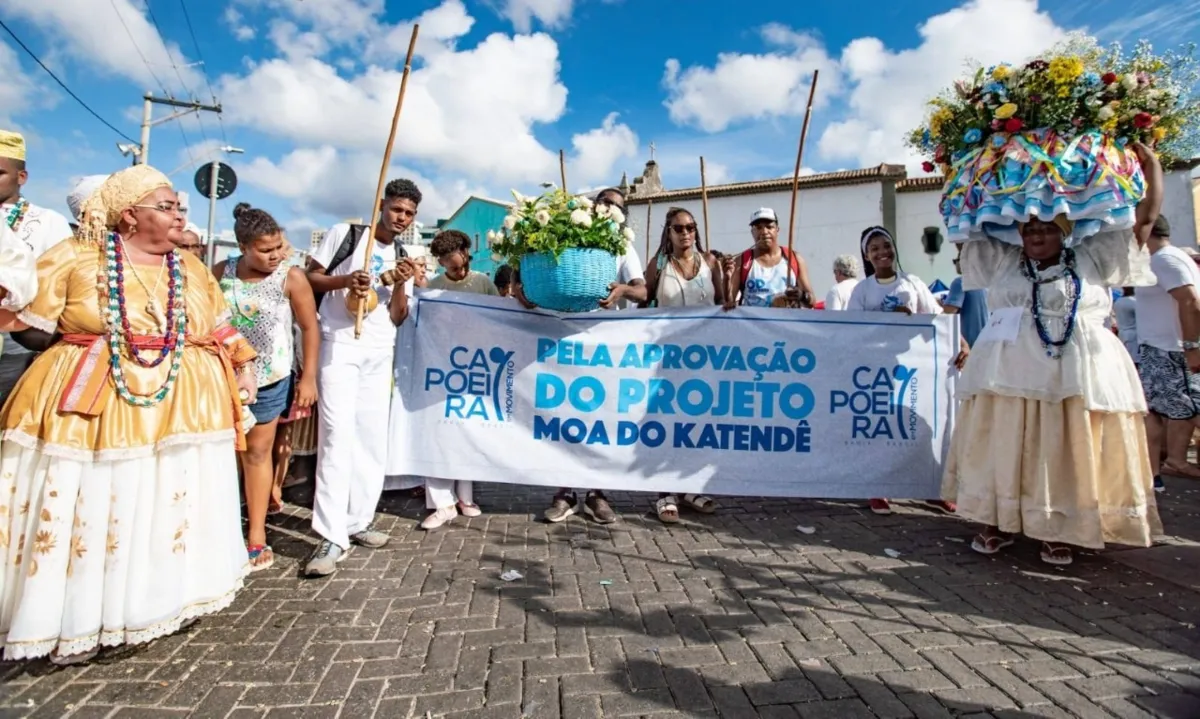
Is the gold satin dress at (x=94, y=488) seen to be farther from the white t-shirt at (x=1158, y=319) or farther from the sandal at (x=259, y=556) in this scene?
the white t-shirt at (x=1158, y=319)

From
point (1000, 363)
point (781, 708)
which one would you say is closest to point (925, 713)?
point (781, 708)

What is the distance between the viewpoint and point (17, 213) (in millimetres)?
3000

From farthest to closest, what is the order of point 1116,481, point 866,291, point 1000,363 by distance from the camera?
point 866,291 < point 1000,363 < point 1116,481

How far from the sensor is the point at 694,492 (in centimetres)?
458

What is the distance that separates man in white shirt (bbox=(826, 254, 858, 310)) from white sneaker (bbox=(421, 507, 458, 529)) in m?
3.90

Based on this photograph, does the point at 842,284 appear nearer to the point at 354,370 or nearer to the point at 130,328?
the point at 354,370

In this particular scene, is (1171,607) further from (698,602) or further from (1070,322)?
(698,602)

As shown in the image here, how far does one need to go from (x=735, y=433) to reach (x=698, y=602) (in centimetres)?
182

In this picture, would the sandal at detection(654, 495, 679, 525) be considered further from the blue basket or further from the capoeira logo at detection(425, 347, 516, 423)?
the blue basket

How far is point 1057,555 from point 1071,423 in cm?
78

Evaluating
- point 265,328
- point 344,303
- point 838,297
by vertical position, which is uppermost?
point 838,297

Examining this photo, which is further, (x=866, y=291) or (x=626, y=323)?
(x=866, y=291)

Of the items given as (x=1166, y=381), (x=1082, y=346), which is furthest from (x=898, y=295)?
(x=1166, y=381)

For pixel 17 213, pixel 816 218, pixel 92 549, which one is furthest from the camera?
pixel 816 218
